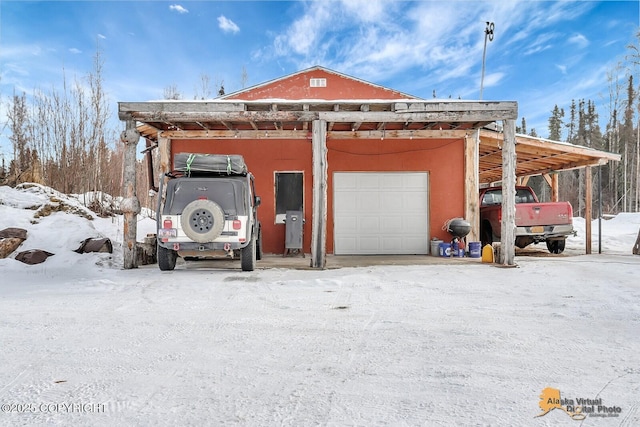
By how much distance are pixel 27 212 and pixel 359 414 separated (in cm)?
1016

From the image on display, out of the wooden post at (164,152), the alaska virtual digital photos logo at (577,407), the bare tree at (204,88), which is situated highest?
the bare tree at (204,88)

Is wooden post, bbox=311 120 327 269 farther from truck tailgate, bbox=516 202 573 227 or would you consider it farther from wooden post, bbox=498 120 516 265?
truck tailgate, bbox=516 202 573 227

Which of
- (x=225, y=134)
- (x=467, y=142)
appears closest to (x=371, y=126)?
(x=467, y=142)

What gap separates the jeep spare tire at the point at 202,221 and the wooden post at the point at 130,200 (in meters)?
1.69

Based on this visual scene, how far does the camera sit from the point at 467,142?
9906 millimetres

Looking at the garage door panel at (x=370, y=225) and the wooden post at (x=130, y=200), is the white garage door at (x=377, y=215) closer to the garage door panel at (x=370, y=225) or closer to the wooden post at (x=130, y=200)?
the garage door panel at (x=370, y=225)

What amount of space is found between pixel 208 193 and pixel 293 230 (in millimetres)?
3229

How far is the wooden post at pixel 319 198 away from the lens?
23.4ft

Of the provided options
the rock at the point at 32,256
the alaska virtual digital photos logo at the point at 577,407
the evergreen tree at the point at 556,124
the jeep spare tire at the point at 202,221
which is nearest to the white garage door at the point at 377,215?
the jeep spare tire at the point at 202,221

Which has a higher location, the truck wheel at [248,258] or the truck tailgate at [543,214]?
the truck tailgate at [543,214]

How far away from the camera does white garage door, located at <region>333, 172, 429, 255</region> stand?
397 inches

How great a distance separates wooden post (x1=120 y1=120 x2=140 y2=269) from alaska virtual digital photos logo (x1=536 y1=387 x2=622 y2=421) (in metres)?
7.22

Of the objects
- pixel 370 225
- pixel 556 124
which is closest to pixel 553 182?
pixel 370 225

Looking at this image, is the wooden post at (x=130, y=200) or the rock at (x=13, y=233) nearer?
the wooden post at (x=130, y=200)
